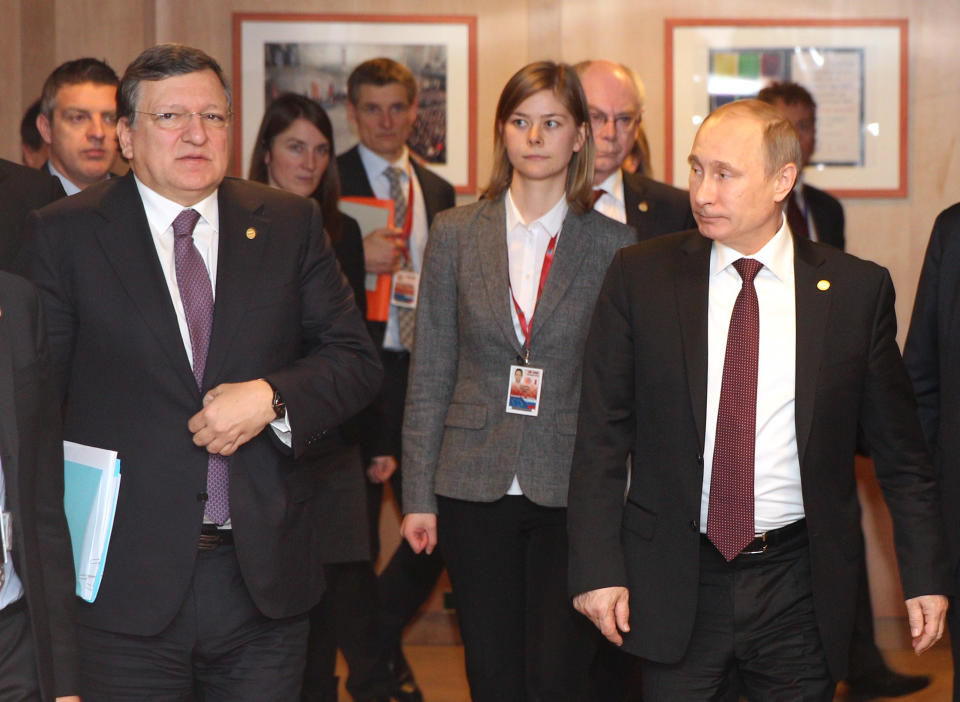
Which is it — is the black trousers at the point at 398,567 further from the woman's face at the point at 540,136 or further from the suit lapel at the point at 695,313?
the suit lapel at the point at 695,313

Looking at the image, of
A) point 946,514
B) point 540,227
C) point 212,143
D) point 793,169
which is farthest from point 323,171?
point 946,514

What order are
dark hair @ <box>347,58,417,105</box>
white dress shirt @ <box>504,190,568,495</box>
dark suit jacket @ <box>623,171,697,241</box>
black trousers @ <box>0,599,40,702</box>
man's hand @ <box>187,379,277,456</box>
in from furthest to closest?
dark hair @ <box>347,58,417,105</box>, dark suit jacket @ <box>623,171,697,241</box>, white dress shirt @ <box>504,190,568,495</box>, man's hand @ <box>187,379,277,456</box>, black trousers @ <box>0,599,40,702</box>

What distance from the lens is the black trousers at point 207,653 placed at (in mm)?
2729

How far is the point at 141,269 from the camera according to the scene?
279cm

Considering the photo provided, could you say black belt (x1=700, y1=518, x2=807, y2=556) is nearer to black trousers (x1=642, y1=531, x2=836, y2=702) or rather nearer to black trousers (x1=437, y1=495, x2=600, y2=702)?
black trousers (x1=642, y1=531, x2=836, y2=702)

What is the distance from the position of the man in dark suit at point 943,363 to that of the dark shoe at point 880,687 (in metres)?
1.94

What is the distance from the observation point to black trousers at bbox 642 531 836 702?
9.38 feet

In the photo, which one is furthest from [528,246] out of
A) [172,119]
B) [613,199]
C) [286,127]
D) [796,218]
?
[796,218]

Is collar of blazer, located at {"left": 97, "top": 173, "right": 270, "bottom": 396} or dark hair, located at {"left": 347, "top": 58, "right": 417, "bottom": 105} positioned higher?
dark hair, located at {"left": 347, "top": 58, "right": 417, "bottom": 105}

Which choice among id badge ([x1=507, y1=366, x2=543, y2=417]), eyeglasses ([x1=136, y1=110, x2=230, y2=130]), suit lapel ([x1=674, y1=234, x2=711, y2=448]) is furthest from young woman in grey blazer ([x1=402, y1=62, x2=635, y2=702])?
eyeglasses ([x1=136, y1=110, x2=230, y2=130])

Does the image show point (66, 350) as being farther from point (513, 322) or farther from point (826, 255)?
point (826, 255)

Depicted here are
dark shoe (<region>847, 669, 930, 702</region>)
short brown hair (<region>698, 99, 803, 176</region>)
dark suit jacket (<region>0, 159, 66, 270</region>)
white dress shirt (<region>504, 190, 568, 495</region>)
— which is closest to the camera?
short brown hair (<region>698, 99, 803, 176</region>)

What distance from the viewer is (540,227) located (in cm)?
359

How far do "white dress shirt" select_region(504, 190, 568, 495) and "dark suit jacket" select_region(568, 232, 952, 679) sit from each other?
21.2 inches
